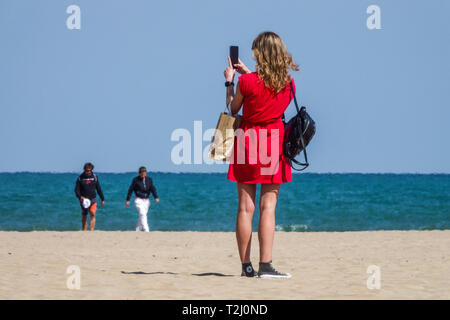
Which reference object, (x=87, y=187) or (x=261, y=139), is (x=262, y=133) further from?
(x=87, y=187)

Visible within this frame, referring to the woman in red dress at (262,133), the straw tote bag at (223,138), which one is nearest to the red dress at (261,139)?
the woman in red dress at (262,133)

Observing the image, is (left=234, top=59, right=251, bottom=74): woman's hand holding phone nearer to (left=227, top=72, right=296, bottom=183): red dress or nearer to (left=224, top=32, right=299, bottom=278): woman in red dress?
(left=224, top=32, right=299, bottom=278): woman in red dress

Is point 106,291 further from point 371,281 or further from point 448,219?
point 448,219

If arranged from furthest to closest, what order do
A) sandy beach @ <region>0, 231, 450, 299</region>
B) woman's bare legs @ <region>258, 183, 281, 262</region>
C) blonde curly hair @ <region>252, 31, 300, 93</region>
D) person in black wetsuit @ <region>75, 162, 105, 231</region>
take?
person in black wetsuit @ <region>75, 162, 105, 231</region>, woman's bare legs @ <region>258, 183, 281, 262</region>, blonde curly hair @ <region>252, 31, 300, 93</region>, sandy beach @ <region>0, 231, 450, 299</region>

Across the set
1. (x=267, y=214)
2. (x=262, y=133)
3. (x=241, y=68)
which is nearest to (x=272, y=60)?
(x=241, y=68)

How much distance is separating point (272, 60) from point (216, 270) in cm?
259

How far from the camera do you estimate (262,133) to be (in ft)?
22.1

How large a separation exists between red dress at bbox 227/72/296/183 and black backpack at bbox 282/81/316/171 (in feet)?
0.18

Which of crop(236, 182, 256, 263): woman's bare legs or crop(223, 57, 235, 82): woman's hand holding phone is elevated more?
crop(223, 57, 235, 82): woman's hand holding phone

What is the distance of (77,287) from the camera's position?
6434mm

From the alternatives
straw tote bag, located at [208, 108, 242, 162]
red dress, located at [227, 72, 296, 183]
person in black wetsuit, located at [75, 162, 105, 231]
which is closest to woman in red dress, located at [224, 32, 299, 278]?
red dress, located at [227, 72, 296, 183]

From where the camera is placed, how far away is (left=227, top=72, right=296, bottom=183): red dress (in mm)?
6664
